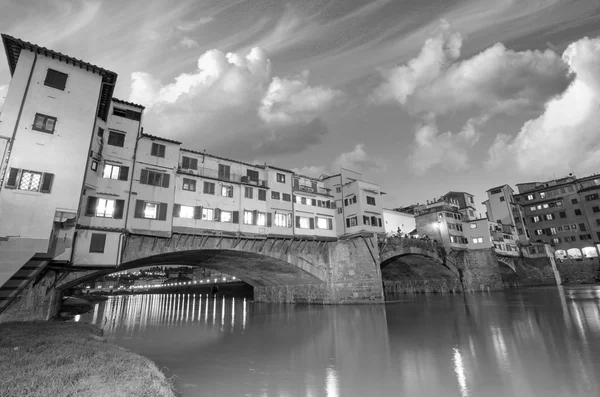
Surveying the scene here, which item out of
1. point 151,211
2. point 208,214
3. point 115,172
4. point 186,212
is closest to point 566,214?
point 208,214

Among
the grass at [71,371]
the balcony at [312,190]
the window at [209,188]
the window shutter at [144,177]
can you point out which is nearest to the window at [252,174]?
the window at [209,188]

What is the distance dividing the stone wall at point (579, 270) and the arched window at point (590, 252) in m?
1.38

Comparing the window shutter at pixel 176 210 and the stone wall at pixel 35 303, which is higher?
the window shutter at pixel 176 210

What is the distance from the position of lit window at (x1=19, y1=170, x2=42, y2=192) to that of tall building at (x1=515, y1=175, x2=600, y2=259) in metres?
104

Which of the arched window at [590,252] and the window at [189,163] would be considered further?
the arched window at [590,252]

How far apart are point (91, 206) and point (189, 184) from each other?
9560 mm

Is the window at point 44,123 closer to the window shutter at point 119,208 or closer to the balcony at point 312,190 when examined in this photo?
the window shutter at point 119,208

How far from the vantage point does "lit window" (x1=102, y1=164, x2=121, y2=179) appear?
1088 inches

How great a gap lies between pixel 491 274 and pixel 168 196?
2560 inches

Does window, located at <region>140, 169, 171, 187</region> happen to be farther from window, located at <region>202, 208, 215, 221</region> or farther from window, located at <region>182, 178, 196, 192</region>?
window, located at <region>202, 208, 215, 221</region>

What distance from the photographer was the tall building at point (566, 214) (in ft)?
236

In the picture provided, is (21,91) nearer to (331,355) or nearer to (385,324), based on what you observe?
(331,355)

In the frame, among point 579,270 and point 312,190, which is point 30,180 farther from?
point 579,270

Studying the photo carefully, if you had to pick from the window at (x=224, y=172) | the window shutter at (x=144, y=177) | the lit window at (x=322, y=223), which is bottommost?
the lit window at (x=322, y=223)
